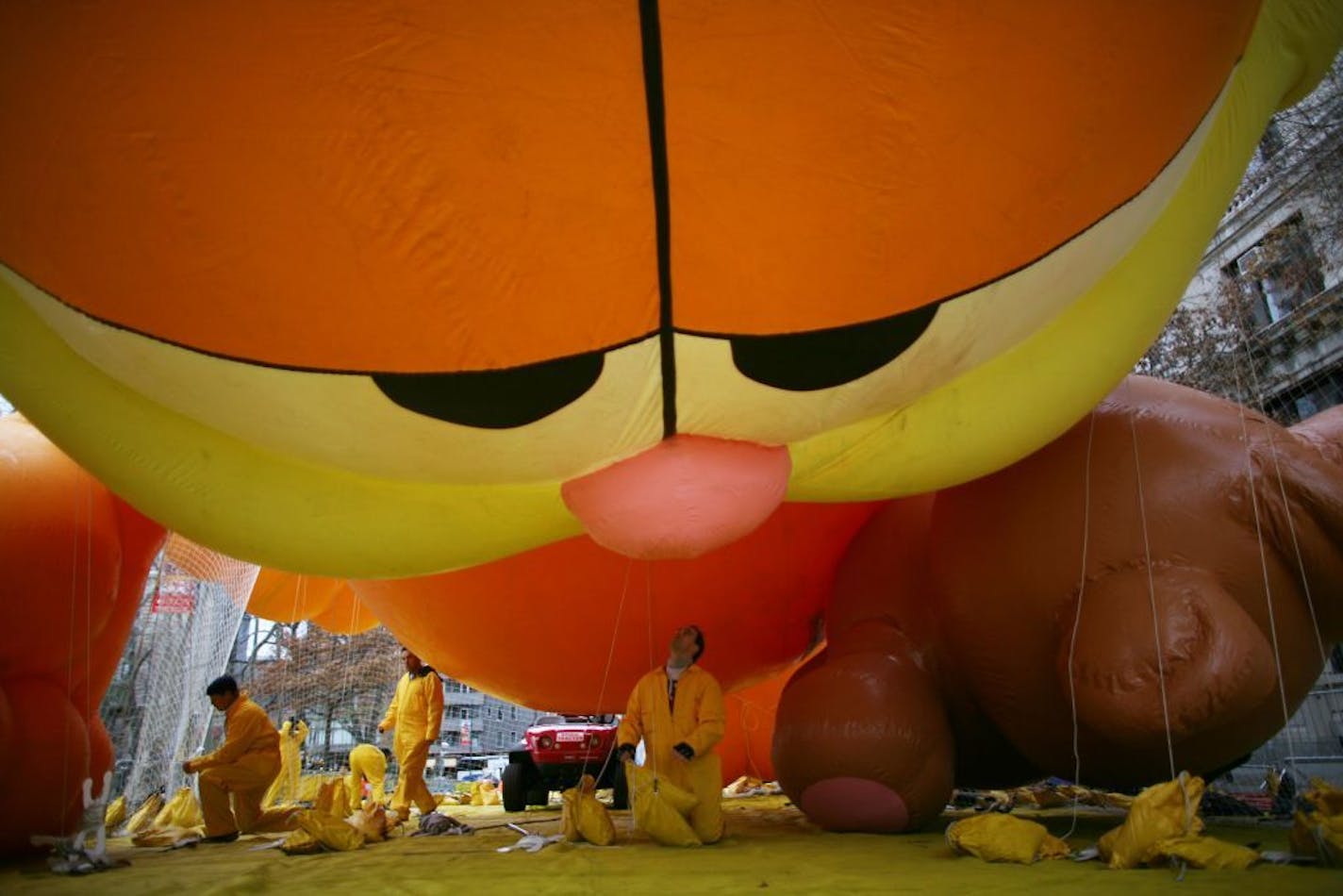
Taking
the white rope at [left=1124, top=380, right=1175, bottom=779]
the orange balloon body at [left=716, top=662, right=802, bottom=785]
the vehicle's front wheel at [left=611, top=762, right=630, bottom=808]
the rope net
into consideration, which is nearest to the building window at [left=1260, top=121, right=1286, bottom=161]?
the white rope at [left=1124, top=380, right=1175, bottom=779]

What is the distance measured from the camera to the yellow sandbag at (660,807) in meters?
3.93

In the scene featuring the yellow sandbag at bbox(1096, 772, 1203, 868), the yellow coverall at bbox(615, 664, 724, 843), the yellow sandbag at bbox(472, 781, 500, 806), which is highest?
the yellow coverall at bbox(615, 664, 724, 843)

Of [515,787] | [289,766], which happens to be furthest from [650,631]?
[289,766]

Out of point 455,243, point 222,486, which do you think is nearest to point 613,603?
point 222,486

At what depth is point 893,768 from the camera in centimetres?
372

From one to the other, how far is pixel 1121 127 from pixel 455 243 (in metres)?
1.51

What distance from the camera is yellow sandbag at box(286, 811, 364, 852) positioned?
4352 millimetres

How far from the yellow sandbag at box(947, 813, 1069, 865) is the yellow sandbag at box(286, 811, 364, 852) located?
9.41ft

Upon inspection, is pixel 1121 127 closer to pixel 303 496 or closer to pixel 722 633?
pixel 303 496

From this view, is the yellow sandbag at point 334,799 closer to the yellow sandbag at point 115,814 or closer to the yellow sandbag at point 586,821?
the yellow sandbag at point 586,821

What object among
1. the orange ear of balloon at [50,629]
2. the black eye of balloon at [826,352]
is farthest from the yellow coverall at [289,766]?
the black eye of balloon at [826,352]

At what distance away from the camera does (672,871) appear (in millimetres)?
3219

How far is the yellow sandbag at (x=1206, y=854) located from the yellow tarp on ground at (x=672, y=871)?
55mm

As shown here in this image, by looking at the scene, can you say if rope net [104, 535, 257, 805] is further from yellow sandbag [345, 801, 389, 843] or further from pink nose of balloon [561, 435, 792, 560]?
pink nose of balloon [561, 435, 792, 560]
